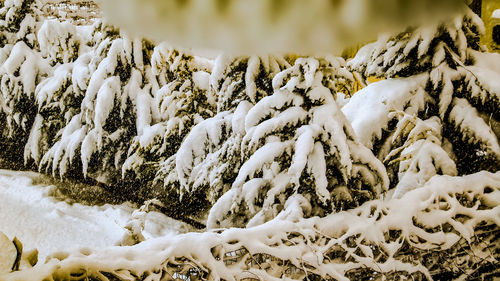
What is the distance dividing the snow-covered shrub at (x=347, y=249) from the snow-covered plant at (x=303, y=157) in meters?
0.38

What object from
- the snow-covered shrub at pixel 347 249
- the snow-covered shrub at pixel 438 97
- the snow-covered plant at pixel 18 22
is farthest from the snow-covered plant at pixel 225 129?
the snow-covered plant at pixel 18 22

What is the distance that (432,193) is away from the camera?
3475 millimetres

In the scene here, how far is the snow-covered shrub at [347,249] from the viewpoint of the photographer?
2318 millimetres

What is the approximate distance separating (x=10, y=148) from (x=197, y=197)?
613 centimetres

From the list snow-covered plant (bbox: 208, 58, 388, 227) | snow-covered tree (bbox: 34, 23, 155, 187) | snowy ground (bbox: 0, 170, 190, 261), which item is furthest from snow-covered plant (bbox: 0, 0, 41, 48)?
snow-covered plant (bbox: 208, 58, 388, 227)

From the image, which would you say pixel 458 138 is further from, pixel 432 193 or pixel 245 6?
pixel 245 6

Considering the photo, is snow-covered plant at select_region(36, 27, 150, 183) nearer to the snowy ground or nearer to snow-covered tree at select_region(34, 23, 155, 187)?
snow-covered tree at select_region(34, 23, 155, 187)

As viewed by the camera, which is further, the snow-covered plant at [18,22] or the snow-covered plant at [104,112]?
the snow-covered plant at [18,22]

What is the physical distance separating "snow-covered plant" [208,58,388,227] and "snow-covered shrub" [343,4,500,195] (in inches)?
42.9

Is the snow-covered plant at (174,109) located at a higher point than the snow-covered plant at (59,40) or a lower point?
lower

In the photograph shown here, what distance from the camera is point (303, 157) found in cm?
341

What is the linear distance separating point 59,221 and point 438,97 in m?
6.39

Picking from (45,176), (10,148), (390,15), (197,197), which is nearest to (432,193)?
(390,15)

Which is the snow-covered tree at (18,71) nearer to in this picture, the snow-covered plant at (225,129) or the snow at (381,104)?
the snow-covered plant at (225,129)
